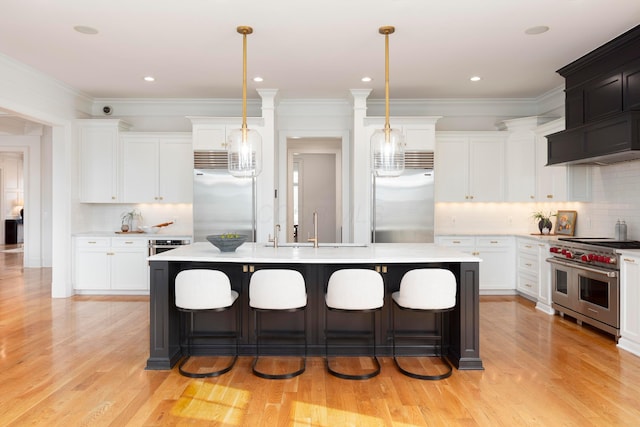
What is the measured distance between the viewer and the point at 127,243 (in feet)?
21.2

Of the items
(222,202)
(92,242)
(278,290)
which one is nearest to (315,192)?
(222,202)

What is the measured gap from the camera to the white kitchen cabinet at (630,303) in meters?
4.01

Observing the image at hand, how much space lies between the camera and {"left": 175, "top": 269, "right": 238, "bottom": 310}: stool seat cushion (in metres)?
3.48

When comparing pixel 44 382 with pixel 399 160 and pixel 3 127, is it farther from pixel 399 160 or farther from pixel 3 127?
pixel 3 127

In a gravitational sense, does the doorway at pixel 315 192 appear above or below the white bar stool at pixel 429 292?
above

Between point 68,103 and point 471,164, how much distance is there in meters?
5.59

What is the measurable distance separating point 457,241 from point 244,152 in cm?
371

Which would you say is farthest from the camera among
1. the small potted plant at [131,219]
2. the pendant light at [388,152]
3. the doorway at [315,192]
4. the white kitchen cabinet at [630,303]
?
the doorway at [315,192]

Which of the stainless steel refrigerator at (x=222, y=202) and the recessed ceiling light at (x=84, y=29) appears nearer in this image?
the recessed ceiling light at (x=84, y=29)

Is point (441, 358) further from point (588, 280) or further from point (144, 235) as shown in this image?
point (144, 235)

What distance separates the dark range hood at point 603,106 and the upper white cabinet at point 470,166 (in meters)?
1.17

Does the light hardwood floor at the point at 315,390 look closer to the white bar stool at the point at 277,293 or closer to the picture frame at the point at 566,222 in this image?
the white bar stool at the point at 277,293

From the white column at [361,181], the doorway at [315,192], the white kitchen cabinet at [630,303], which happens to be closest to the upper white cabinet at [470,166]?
the white column at [361,181]

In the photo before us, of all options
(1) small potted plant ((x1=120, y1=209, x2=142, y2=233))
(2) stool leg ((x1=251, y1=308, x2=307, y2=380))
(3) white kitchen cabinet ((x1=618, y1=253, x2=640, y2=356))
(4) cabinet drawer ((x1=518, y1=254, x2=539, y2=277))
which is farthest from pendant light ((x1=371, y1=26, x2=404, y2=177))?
(1) small potted plant ((x1=120, y1=209, x2=142, y2=233))
